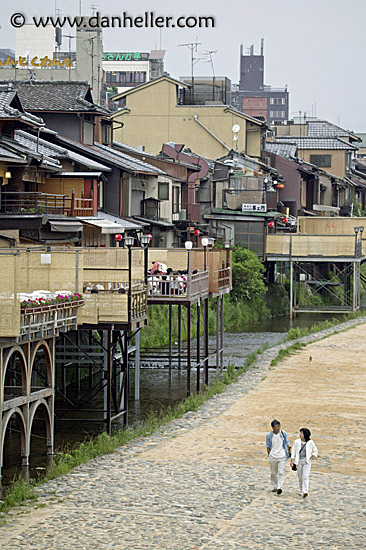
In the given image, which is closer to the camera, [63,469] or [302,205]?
[63,469]

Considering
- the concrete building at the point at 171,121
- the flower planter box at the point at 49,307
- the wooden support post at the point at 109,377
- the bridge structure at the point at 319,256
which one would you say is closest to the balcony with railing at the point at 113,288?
the wooden support post at the point at 109,377

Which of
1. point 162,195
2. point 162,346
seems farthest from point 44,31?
point 162,346

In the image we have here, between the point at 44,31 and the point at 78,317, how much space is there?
97.4 m

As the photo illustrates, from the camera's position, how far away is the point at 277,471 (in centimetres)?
1903

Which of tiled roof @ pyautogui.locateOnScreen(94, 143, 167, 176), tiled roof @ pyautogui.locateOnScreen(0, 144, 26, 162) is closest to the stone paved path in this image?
tiled roof @ pyautogui.locateOnScreen(0, 144, 26, 162)

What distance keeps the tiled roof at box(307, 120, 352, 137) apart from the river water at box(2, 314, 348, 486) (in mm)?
44157

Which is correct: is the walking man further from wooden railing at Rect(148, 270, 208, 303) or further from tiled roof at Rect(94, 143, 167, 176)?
tiled roof at Rect(94, 143, 167, 176)

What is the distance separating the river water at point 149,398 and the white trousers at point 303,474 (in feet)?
23.0

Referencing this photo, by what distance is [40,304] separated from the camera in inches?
864

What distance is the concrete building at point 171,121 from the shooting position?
6719 cm

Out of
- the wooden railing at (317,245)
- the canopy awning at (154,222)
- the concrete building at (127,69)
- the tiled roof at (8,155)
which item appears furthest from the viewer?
the concrete building at (127,69)

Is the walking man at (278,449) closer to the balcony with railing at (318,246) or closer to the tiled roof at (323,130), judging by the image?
the balcony with railing at (318,246)

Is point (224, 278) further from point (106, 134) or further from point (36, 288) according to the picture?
point (106, 134)

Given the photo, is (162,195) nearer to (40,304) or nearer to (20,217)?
(20,217)
